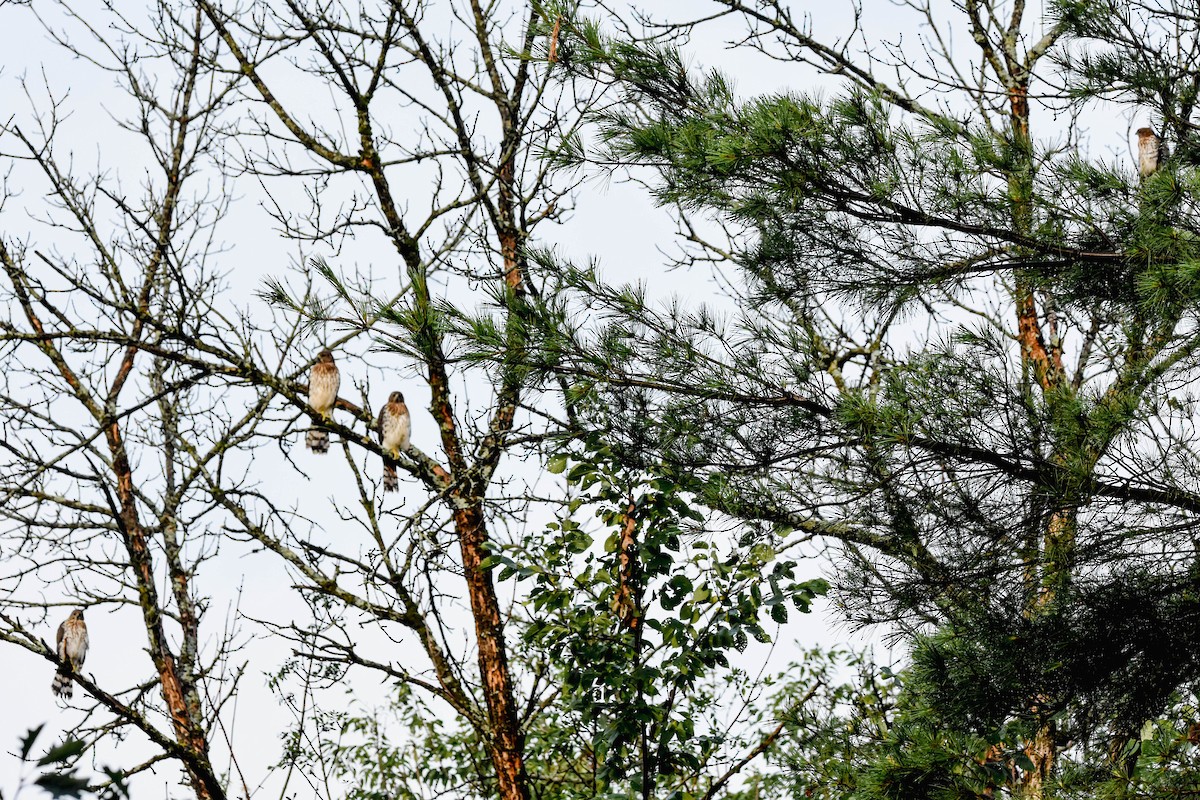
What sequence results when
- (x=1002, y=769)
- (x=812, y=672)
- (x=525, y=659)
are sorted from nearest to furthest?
(x=1002, y=769) < (x=525, y=659) < (x=812, y=672)

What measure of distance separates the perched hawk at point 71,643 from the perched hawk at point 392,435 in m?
3.58

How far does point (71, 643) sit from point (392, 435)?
4.07 m

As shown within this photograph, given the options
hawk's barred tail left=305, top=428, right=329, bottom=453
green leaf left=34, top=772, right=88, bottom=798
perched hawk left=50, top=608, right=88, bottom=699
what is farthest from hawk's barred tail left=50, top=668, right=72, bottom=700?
green leaf left=34, top=772, right=88, bottom=798

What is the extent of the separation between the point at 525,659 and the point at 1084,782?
389 centimetres

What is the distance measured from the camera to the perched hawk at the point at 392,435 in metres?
6.07

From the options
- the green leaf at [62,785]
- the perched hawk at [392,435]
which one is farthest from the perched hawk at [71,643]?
the green leaf at [62,785]

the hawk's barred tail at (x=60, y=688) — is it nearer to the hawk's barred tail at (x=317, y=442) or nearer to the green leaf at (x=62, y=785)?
the hawk's barred tail at (x=317, y=442)

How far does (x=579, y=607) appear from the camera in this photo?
4715 mm

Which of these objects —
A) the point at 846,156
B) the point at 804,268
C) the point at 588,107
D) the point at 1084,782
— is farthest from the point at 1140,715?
the point at 588,107

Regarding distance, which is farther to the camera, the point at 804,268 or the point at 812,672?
the point at 812,672

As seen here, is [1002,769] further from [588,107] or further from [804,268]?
[588,107]

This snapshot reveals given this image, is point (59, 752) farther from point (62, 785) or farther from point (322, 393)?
point (322, 393)

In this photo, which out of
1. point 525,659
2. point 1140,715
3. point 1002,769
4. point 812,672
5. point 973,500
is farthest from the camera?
point 812,672

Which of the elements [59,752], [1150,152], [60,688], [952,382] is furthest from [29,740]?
[60,688]
